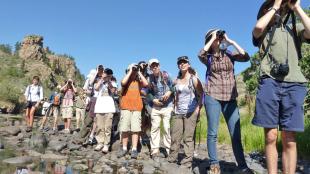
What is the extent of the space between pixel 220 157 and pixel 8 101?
2767cm

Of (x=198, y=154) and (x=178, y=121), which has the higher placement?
(x=178, y=121)

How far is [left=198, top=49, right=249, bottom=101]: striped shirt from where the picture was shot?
5246 millimetres

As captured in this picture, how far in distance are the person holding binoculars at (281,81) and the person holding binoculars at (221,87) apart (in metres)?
1.26

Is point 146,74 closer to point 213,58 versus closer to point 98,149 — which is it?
point 98,149

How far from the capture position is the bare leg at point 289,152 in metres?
3.73

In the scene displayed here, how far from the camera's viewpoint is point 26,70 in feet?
→ 177

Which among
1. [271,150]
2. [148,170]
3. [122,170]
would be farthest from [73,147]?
[271,150]

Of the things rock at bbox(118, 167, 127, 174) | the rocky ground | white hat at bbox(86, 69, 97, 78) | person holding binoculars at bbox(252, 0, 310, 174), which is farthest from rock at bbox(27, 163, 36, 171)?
person holding binoculars at bbox(252, 0, 310, 174)

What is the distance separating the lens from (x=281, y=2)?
391cm

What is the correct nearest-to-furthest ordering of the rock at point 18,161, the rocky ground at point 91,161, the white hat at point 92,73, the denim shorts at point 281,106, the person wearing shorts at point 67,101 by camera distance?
1. the denim shorts at point 281,106
2. the rocky ground at point 91,161
3. the rock at point 18,161
4. the white hat at point 92,73
5. the person wearing shorts at point 67,101

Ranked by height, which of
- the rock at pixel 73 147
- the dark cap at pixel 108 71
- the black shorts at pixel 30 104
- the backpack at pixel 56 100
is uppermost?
the dark cap at pixel 108 71

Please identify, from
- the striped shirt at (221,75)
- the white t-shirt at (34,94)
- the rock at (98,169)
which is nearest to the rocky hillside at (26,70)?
the white t-shirt at (34,94)

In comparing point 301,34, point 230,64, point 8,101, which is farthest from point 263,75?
point 8,101

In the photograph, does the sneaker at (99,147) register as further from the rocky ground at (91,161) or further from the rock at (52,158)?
the rock at (52,158)
